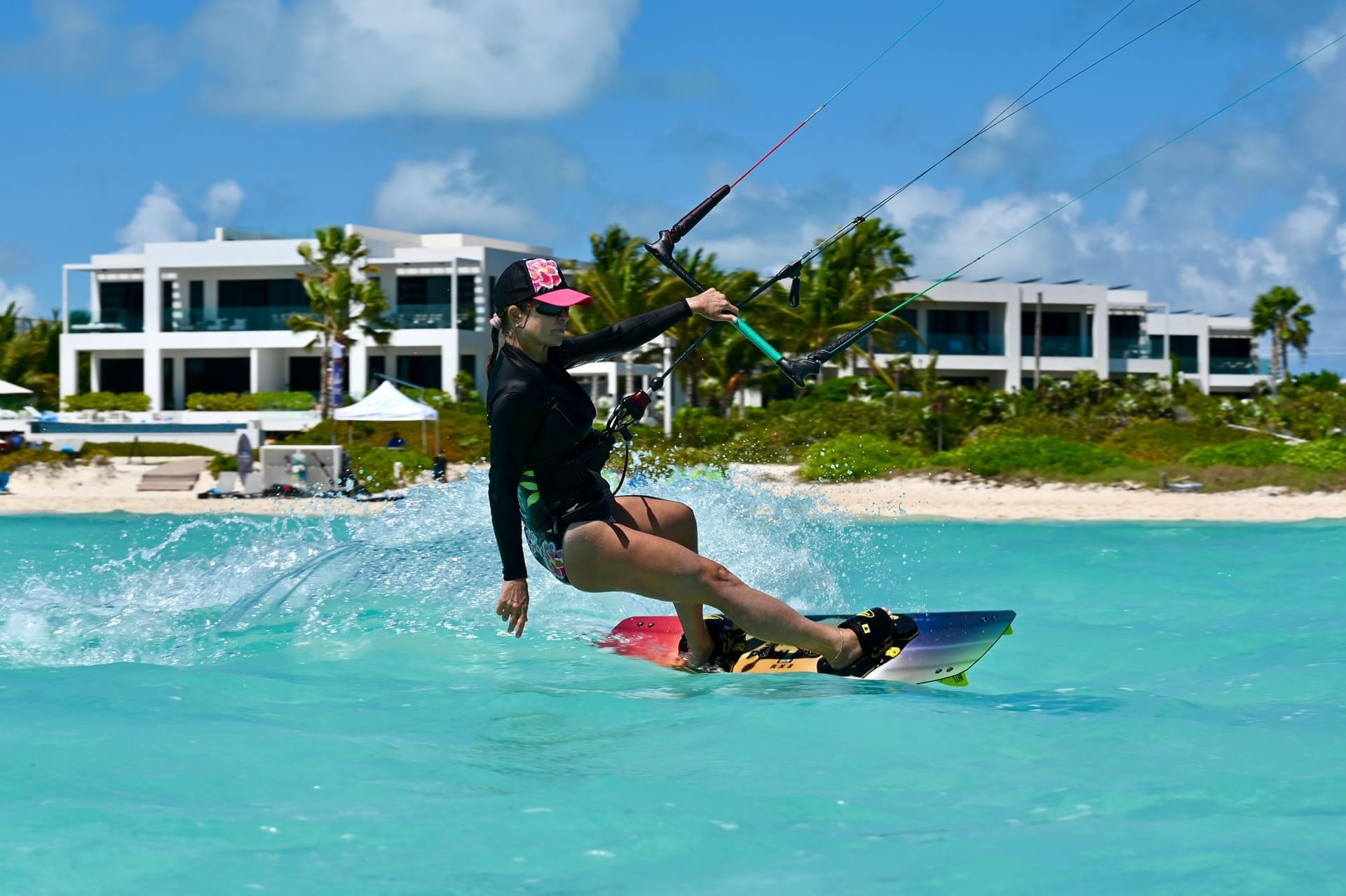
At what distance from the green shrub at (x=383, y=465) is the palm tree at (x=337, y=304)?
11.4 m

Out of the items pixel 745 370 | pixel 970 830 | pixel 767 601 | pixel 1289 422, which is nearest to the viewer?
pixel 970 830

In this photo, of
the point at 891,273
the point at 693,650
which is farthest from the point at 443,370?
the point at 693,650

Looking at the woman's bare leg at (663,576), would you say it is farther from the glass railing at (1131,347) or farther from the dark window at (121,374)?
the glass railing at (1131,347)

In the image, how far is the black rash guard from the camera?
5305 millimetres

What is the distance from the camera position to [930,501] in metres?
23.5

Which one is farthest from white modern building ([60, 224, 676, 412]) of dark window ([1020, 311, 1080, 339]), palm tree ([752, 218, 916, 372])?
dark window ([1020, 311, 1080, 339])

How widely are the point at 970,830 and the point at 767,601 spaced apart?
180 cm

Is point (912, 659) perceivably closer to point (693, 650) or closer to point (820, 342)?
point (693, 650)

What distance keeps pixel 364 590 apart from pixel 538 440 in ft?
12.0

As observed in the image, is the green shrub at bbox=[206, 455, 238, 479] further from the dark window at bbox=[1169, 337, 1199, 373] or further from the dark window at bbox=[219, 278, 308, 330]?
the dark window at bbox=[1169, 337, 1199, 373]

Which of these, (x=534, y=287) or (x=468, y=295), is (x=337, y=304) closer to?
(x=468, y=295)

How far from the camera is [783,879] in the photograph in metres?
3.57

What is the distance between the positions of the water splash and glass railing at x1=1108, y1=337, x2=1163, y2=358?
53379mm

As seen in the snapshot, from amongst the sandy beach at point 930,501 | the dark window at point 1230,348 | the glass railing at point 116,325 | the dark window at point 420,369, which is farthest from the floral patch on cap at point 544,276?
the dark window at point 1230,348
